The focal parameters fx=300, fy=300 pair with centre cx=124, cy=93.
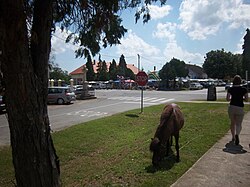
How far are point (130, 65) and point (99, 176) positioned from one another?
112656mm

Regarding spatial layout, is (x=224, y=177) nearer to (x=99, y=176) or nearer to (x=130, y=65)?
(x=99, y=176)

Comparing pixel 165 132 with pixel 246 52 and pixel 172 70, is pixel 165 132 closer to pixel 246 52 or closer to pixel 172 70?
pixel 172 70

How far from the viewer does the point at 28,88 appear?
11.2 ft

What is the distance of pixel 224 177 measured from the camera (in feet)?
18.4

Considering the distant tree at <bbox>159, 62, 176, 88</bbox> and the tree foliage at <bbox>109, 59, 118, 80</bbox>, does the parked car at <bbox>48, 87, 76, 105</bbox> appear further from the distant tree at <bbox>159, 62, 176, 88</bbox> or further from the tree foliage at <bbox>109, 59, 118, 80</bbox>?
the tree foliage at <bbox>109, 59, 118, 80</bbox>

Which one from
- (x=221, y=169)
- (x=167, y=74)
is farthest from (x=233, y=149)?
(x=167, y=74)

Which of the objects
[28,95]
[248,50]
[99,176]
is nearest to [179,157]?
[99,176]

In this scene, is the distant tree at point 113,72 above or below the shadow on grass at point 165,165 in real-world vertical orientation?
above

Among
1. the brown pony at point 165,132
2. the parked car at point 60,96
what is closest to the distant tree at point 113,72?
the parked car at point 60,96

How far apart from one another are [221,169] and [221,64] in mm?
87686

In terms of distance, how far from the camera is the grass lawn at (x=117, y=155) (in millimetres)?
6120

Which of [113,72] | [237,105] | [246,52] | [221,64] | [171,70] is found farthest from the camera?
[113,72]

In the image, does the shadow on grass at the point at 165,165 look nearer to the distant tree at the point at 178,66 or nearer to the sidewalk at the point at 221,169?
the sidewalk at the point at 221,169

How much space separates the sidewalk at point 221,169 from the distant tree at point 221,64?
83737 mm
